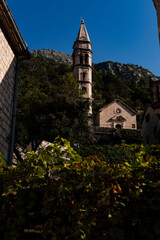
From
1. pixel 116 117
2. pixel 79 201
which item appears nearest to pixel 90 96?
pixel 116 117

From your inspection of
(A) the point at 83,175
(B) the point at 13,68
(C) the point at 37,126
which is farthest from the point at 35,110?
(A) the point at 83,175

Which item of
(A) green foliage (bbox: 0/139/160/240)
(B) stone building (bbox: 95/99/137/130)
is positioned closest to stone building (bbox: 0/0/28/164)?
(A) green foliage (bbox: 0/139/160/240)

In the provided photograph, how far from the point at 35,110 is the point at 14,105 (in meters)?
14.8

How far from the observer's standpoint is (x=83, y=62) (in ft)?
122

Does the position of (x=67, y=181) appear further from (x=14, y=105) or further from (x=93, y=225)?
(x=14, y=105)

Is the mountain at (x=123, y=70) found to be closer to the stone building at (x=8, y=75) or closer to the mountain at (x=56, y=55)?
the mountain at (x=56, y=55)

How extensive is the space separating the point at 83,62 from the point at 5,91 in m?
30.1

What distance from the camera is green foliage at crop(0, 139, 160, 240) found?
7.43 feet

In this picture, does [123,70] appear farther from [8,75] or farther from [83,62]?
[8,75]

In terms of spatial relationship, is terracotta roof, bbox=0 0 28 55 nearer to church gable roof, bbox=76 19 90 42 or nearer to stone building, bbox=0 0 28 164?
stone building, bbox=0 0 28 164

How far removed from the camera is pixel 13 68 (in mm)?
9648

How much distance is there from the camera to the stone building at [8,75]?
804 centimetres

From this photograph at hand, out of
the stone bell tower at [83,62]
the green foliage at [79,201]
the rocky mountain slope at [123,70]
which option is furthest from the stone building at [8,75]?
the rocky mountain slope at [123,70]

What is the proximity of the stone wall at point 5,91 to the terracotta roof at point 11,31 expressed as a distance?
0.96 feet
